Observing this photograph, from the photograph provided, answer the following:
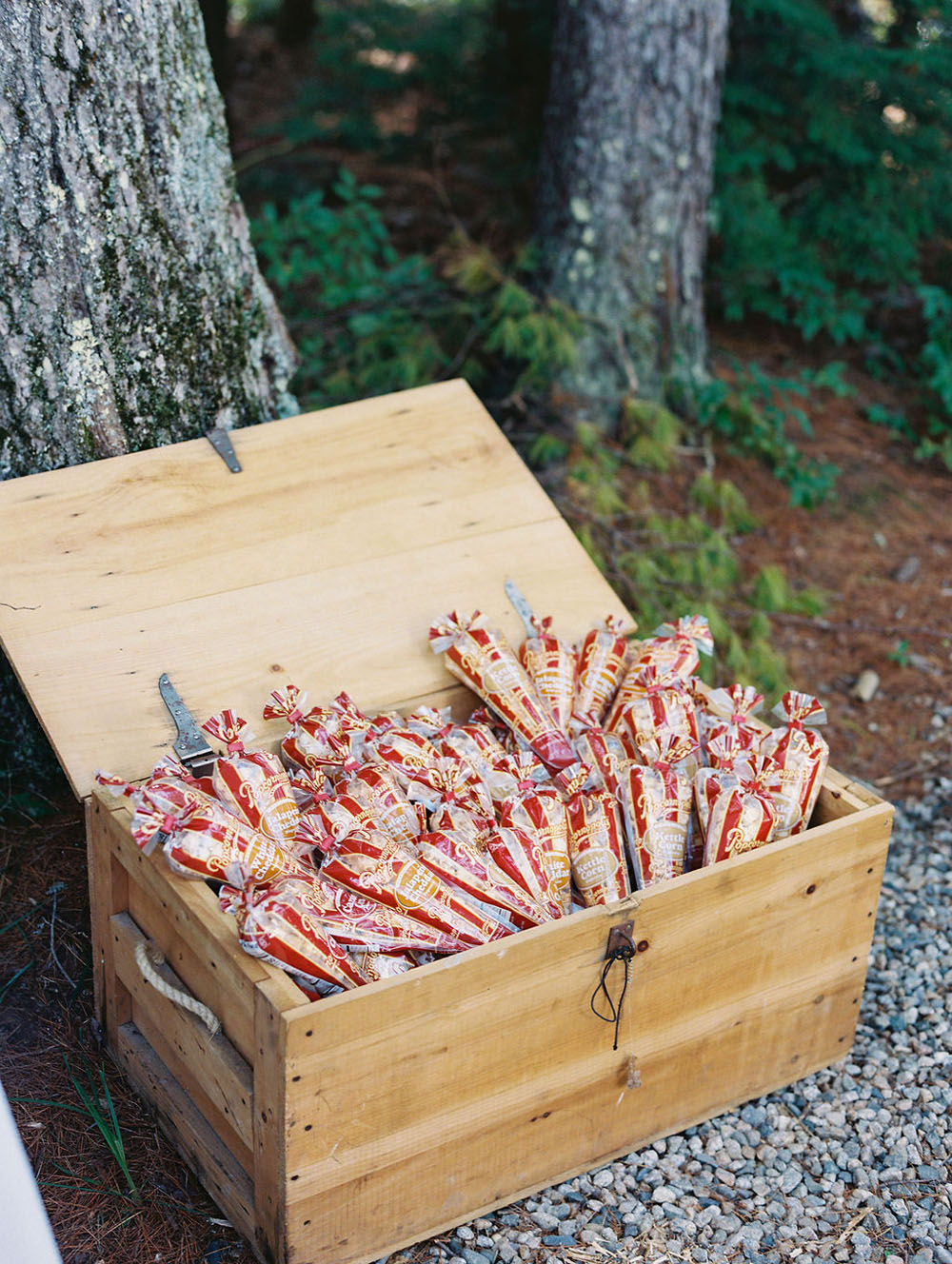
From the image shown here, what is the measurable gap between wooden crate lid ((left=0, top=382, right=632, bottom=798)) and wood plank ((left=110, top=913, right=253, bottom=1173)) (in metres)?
0.34

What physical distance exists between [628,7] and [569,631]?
2570 millimetres

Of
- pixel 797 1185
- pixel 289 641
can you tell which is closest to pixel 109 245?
pixel 289 641

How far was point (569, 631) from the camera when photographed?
9.00 ft

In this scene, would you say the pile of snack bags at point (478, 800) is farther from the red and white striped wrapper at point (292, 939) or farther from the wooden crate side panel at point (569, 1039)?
the wooden crate side panel at point (569, 1039)

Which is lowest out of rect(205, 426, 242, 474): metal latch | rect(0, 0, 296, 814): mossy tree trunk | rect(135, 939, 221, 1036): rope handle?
rect(135, 939, 221, 1036): rope handle

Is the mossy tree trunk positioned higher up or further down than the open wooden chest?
higher up

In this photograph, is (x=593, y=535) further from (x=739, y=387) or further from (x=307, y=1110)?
(x=307, y=1110)

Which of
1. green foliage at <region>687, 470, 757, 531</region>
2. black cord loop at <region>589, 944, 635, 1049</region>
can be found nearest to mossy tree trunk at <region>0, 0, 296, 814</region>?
black cord loop at <region>589, 944, 635, 1049</region>

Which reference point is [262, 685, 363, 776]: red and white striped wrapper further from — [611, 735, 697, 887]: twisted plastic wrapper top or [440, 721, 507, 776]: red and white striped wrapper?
[611, 735, 697, 887]: twisted plastic wrapper top

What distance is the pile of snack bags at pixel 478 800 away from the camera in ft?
6.48

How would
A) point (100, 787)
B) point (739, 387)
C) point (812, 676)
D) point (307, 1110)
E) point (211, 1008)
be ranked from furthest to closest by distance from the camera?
point (739, 387), point (812, 676), point (100, 787), point (211, 1008), point (307, 1110)

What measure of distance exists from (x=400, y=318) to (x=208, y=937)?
310cm

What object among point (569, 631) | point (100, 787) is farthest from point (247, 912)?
point (569, 631)

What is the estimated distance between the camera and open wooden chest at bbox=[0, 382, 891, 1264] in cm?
188
